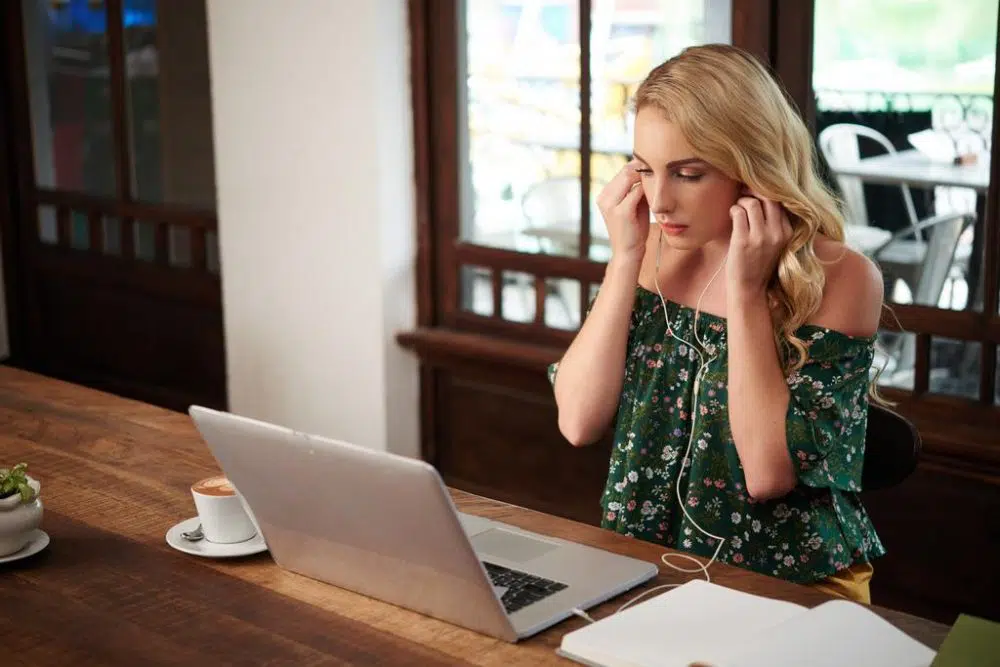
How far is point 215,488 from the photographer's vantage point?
177 cm

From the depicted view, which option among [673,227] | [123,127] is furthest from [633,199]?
[123,127]

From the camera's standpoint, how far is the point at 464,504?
6.31ft

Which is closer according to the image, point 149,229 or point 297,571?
point 297,571

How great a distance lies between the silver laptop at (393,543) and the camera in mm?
1438

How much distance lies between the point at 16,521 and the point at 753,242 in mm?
1041

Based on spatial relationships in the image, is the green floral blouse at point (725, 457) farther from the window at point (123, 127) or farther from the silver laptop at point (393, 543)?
the window at point (123, 127)

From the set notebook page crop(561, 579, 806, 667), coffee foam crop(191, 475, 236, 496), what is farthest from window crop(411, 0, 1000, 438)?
coffee foam crop(191, 475, 236, 496)

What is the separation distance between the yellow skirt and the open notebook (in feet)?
1.63

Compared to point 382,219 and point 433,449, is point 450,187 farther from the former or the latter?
point 433,449

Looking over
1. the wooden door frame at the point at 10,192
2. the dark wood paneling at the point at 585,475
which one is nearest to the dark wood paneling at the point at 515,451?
the dark wood paneling at the point at 585,475

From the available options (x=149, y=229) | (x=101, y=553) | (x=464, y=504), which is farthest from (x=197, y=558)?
(x=149, y=229)

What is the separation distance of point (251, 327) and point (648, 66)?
1.49 m

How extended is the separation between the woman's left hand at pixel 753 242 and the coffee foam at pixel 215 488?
74cm

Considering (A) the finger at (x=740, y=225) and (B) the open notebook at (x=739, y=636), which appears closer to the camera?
(B) the open notebook at (x=739, y=636)
